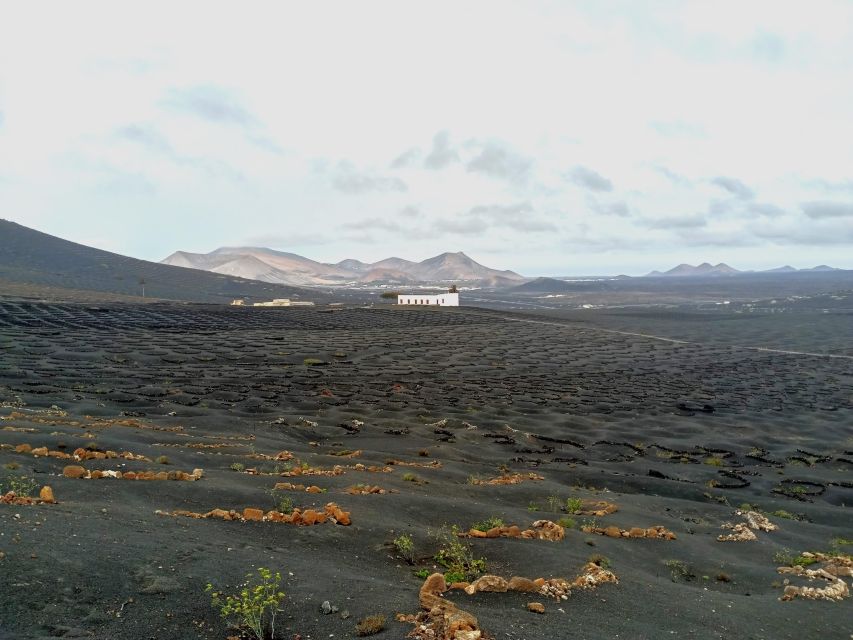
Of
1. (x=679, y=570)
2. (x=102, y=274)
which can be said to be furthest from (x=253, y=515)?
(x=102, y=274)

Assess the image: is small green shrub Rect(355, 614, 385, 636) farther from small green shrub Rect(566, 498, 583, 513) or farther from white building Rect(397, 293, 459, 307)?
white building Rect(397, 293, 459, 307)

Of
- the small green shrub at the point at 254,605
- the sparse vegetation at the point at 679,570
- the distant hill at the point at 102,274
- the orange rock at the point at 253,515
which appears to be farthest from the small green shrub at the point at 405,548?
the distant hill at the point at 102,274

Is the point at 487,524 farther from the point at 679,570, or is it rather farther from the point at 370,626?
the point at 370,626

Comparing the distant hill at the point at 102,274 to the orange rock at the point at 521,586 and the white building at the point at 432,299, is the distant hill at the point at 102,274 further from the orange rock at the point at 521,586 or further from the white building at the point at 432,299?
the orange rock at the point at 521,586

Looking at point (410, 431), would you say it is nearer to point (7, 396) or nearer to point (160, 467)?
point (160, 467)

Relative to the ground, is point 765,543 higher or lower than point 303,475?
lower

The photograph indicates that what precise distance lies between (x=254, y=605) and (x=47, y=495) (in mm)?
5281

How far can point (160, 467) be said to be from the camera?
1316 centimetres

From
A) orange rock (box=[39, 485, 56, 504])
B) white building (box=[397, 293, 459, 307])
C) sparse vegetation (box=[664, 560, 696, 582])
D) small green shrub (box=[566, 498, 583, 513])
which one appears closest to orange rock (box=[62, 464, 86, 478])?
orange rock (box=[39, 485, 56, 504])

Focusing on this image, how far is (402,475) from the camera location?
51.2 ft

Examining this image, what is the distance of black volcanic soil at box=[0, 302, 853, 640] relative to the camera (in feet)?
24.5

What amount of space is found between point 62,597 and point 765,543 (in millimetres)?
13352

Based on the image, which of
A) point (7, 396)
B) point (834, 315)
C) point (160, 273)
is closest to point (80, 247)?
point (160, 273)

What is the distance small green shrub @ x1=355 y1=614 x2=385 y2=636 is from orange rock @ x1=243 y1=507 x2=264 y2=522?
3.98m
